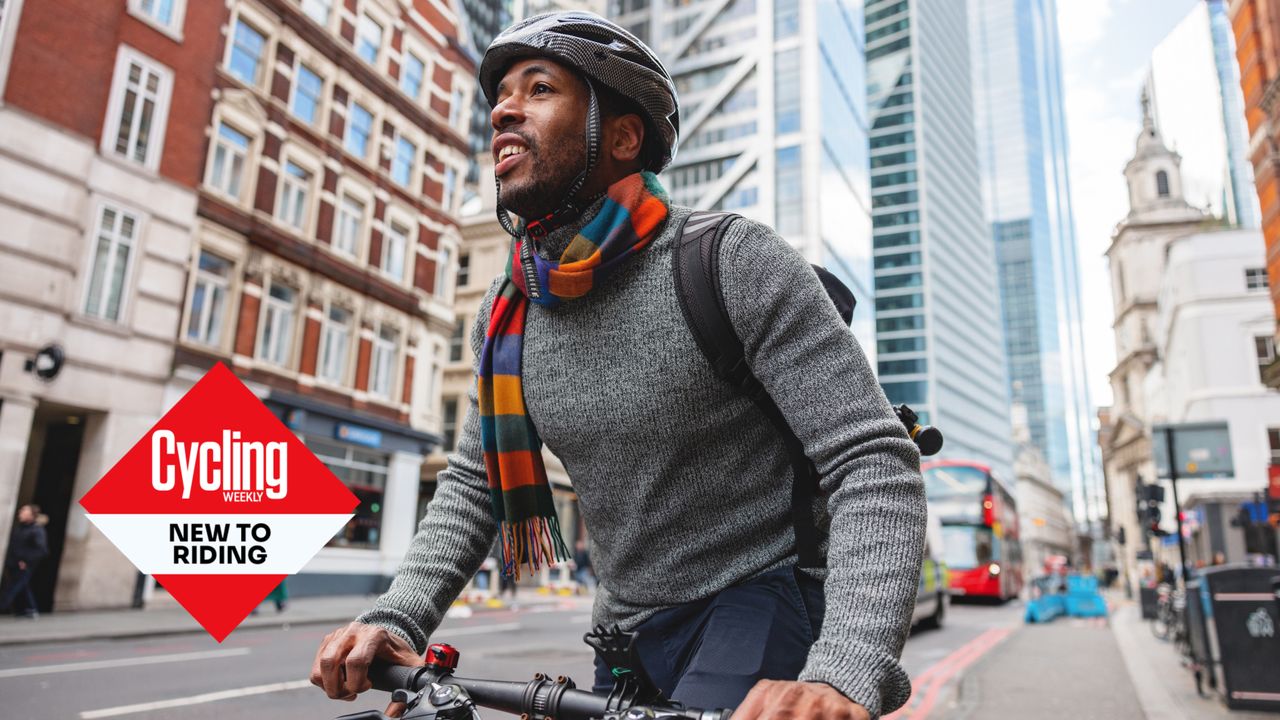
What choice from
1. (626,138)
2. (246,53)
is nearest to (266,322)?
(246,53)

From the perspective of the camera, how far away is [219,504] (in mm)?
2342

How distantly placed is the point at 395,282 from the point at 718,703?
23639 mm

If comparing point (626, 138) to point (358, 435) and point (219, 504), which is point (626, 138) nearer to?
point (219, 504)

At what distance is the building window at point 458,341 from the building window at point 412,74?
1063 centimetres

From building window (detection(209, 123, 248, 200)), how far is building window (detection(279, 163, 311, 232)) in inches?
46.7

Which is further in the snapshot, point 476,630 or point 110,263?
point 110,263

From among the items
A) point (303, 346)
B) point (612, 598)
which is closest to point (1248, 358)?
point (303, 346)

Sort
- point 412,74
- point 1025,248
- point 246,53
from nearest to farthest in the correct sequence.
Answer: point 246,53, point 412,74, point 1025,248

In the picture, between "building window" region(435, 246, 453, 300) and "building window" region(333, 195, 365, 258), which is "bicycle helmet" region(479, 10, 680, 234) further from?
"building window" region(435, 246, 453, 300)

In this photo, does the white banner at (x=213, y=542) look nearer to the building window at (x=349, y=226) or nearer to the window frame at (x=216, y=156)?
the window frame at (x=216, y=156)

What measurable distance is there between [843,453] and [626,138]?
86 centimetres

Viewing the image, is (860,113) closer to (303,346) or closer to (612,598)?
(303,346)

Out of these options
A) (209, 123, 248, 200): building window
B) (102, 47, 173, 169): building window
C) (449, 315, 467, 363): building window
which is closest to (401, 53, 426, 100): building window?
(209, 123, 248, 200): building window

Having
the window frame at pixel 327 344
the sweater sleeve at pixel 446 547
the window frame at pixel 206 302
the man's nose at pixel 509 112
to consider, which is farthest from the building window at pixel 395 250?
the man's nose at pixel 509 112
